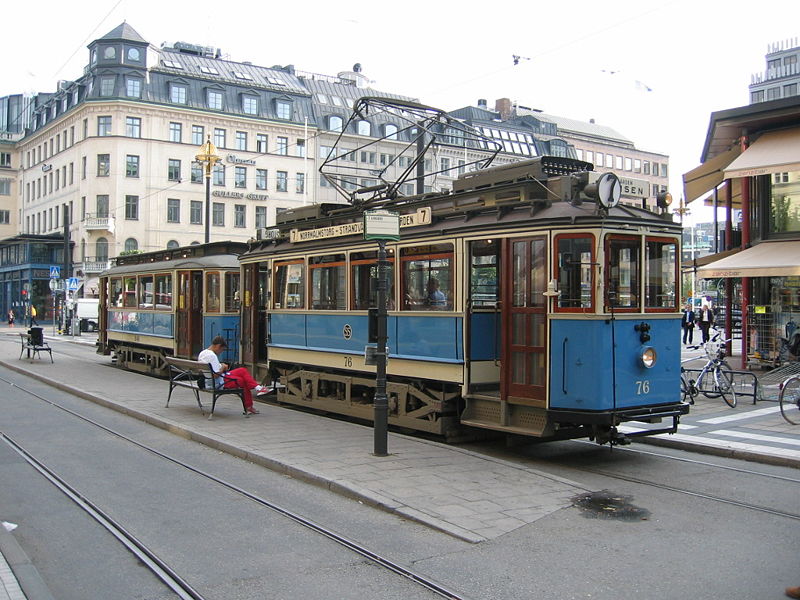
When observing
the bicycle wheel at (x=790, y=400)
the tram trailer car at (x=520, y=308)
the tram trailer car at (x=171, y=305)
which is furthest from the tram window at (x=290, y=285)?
the bicycle wheel at (x=790, y=400)

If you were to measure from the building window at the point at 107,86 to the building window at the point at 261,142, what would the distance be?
37.6ft

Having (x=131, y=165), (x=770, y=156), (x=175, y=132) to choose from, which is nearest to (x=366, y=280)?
(x=770, y=156)

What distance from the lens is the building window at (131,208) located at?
196 ft

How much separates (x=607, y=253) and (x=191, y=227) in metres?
56.2

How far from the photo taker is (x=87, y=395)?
15477 millimetres

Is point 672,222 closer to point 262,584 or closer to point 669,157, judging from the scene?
point 262,584

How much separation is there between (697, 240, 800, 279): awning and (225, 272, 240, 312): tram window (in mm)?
10653

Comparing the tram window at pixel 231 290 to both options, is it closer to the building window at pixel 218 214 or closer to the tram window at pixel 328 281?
the tram window at pixel 328 281

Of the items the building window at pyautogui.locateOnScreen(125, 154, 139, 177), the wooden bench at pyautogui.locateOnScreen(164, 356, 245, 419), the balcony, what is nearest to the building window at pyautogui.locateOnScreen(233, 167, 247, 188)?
the building window at pyautogui.locateOnScreen(125, 154, 139, 177)

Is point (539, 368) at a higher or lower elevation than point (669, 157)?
lower

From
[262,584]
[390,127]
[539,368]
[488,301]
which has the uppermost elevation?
[390,127]

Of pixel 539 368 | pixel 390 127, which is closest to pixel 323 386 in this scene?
pixel 539 368

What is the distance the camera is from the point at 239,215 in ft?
210

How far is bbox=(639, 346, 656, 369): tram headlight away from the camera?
30.3ft
